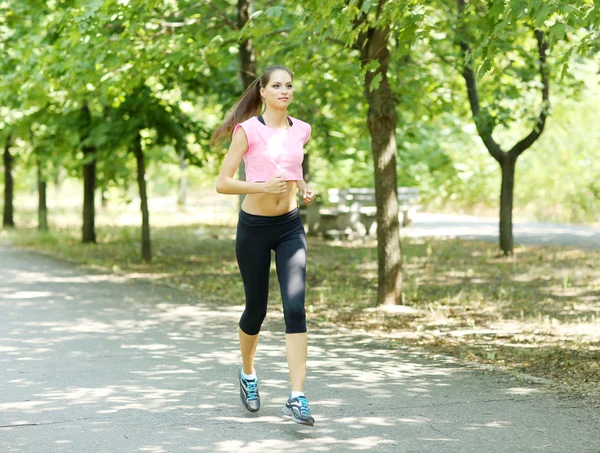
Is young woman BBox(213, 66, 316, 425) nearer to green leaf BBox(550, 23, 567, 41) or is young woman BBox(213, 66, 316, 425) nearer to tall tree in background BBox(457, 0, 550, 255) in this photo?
green leaf BBox(550, 23, 567, 41)

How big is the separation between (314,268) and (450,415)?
944cm

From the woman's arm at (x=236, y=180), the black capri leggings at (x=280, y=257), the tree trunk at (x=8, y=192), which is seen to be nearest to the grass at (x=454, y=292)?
the black capri leggings at (x=280, y=257)

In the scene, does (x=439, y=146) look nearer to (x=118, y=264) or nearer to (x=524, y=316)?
(x=118, y=264)

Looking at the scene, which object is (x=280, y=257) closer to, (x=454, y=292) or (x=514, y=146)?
(x=454, y=292)

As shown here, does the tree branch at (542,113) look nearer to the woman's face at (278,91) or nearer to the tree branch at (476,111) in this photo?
the tree branch at (476,111)

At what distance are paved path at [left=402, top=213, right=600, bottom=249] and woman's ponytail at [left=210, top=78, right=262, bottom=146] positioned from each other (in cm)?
1241

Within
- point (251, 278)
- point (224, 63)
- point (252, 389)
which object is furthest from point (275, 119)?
point (224, 63)

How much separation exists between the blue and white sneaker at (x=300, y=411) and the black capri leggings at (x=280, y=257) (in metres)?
0.40

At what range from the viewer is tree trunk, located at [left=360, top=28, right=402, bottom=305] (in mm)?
10305

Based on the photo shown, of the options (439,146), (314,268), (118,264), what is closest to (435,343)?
(314,268)

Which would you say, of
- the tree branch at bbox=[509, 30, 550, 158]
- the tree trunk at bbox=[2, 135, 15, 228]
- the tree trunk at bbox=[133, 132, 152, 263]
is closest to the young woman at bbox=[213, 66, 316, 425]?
the tree branch at bbox=[509, 30, 550, 158]

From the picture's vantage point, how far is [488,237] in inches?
786

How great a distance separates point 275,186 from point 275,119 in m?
0.51

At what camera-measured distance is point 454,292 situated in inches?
459
